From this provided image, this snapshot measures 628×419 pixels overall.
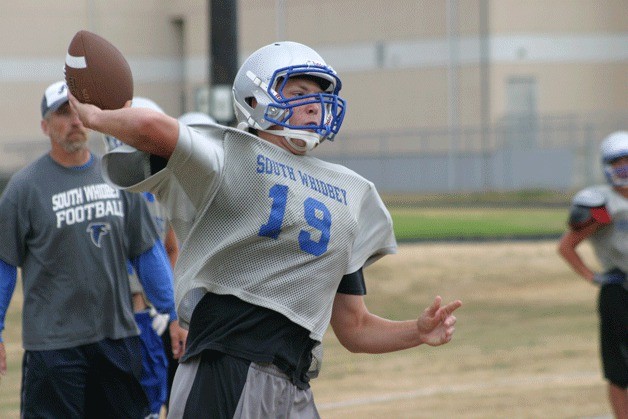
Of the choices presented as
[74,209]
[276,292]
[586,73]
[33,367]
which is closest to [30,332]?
[33,367]

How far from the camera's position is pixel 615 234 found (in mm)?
8953

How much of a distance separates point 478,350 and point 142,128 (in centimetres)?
961

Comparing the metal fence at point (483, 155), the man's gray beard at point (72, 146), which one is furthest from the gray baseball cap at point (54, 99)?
the metal fence at point (483, 155)

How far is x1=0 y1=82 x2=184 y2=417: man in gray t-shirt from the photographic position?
6242mm

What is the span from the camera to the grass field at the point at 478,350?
991 cm

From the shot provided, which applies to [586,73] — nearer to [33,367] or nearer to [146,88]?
[146,88]

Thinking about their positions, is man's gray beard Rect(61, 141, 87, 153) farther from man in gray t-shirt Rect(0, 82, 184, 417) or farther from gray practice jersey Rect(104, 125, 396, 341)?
gray practice jersey Rect(104, 125, 396, 341)

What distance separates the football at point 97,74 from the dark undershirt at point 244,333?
29.3 inches

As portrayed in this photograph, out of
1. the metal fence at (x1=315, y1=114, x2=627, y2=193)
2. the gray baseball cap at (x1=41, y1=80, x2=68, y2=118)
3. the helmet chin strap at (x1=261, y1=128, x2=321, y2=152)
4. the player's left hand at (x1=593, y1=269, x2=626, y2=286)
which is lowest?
the metal fence at (x1=315, y1=114, x2=627, y2=193)

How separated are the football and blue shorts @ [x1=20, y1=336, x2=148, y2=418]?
219cm

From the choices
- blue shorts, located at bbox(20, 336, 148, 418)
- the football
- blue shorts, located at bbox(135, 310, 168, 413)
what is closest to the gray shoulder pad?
blue shorts, located at bbox(135, 310, 168, 413)

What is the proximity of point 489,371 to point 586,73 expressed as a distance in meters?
29.2

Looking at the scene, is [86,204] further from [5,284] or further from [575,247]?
[575,247]

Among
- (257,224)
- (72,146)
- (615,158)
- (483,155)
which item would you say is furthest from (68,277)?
(483,155)
